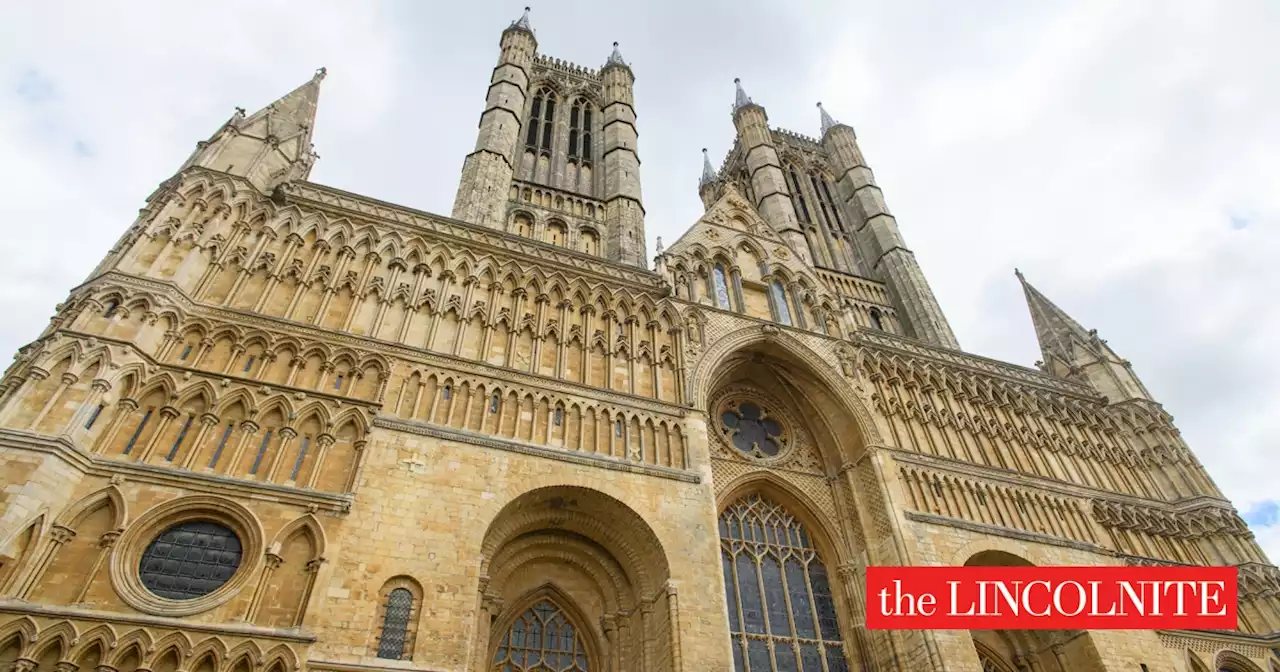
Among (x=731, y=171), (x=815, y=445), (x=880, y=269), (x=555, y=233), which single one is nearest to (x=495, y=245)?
(x=555, y=233)

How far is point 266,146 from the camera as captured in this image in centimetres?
1469

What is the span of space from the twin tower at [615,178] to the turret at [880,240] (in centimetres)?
6

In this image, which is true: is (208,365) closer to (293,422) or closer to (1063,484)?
(293,422)

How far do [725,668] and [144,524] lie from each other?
868 centimetres

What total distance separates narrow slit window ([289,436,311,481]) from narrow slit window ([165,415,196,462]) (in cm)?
158

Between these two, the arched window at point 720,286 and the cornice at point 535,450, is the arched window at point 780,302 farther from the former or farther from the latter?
the cornice at point 535,450

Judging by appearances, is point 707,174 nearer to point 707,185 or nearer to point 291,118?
point 707,185

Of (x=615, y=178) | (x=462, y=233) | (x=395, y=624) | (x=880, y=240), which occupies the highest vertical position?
(x=880, y=240)

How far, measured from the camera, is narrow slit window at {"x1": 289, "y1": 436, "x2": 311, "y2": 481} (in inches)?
400

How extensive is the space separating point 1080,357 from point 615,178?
17.6 metres

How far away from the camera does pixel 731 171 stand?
119 ft

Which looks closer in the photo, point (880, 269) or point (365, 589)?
point (365, 589)

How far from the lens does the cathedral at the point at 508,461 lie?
8.93 metres

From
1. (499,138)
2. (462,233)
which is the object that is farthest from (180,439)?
(499,138)
